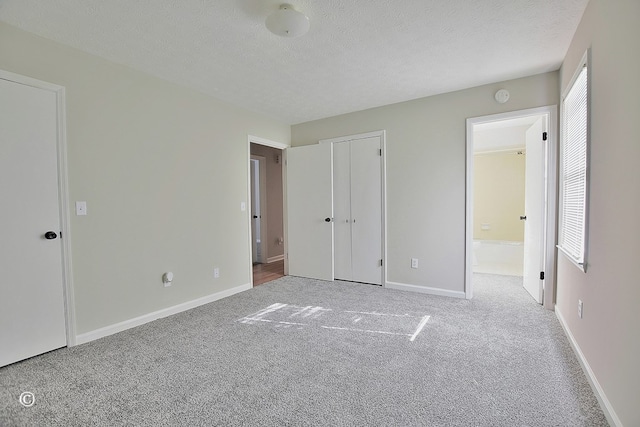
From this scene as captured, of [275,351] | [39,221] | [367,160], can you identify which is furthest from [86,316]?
[367,160]

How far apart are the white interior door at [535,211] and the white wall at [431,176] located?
1.79ft

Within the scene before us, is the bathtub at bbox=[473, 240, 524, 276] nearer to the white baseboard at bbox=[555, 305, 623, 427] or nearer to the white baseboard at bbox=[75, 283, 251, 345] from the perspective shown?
the white baseboard at bbox=[555, 305, 623, 427]

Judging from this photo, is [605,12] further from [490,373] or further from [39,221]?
[39,221]

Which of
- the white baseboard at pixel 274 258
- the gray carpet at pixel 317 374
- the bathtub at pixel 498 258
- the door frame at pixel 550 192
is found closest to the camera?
the gray carpet at pixel 317 374

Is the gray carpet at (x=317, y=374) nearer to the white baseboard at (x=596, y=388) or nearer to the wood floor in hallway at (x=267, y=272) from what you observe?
the white baseboard at (x=596, y=388)

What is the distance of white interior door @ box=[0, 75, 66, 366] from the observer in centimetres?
208

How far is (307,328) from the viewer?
2703 millimetres

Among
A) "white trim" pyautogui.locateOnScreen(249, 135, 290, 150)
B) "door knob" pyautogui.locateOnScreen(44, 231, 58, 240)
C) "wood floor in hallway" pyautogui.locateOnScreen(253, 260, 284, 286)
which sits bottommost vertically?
"wood floor in hallway" pyautogui.locateOnScreen(253, 260, 284, 286)

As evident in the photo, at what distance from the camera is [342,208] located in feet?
14.1

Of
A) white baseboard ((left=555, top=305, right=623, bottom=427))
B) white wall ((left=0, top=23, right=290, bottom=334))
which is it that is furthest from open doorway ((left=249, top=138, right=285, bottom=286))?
white baseboard ((left=555, top=305, right=623, bottom=427))

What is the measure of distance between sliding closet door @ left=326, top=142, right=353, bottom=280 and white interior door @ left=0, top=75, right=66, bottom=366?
306cm

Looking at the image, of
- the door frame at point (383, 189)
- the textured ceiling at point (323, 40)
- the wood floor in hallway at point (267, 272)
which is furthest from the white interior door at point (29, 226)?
the door frame at point (383, 189)

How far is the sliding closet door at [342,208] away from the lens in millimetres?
4250

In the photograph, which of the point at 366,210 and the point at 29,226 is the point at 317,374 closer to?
the point at 29,226
